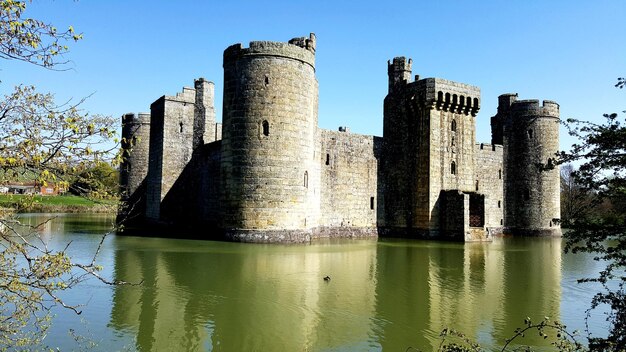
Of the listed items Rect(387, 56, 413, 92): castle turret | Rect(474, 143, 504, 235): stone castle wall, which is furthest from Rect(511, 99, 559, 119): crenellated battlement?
Rect(387, 56, 413, 92): castle turret

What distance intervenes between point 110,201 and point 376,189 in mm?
24523

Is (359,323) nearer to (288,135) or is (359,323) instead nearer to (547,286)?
(547,286)

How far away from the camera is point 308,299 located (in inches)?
428

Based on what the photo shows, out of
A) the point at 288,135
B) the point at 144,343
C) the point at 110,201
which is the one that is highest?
the point at 288,135

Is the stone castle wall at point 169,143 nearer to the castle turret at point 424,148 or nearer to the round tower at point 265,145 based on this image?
the round tower at point 265,145

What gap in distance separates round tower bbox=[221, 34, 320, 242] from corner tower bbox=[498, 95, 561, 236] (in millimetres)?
17200

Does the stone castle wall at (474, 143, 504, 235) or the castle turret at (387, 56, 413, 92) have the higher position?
the castle turret at (387, 56, 413, 92)

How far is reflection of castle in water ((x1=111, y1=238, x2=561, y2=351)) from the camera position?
820cm

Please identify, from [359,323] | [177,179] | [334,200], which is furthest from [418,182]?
[359,323]

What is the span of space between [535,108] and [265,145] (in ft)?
66.7

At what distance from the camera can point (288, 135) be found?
22062mm

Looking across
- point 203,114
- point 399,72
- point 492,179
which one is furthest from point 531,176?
point 203,114

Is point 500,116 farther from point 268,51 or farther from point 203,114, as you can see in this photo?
point 203,114

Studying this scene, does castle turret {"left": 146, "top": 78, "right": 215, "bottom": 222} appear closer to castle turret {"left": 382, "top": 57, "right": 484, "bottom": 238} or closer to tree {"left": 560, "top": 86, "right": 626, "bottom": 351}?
castle turret {"left": 382, "top": 57, "right": 484, "bottom": 238}
